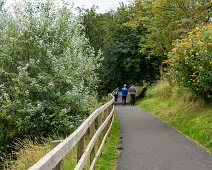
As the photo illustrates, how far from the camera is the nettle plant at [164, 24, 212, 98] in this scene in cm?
1062

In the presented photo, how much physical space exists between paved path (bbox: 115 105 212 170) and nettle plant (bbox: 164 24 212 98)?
1.94 meters

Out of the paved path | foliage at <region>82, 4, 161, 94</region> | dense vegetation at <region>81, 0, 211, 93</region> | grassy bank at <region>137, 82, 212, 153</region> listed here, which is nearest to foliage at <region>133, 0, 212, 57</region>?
dense vegetation at <region>81, 0, 211, 93</region>

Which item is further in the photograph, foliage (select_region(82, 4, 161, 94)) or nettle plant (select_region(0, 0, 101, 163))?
foliage (select_region(82, 4, 161, 94))

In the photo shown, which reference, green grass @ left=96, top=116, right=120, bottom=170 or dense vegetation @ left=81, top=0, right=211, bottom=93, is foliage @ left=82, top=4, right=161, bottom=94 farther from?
green grass @ left=96, top=116, right=120, bottom=170

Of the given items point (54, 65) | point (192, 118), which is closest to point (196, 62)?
point (192, 118)

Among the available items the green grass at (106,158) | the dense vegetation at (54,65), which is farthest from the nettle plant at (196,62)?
the green grass at (106,158)

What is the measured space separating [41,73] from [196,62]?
5.26m

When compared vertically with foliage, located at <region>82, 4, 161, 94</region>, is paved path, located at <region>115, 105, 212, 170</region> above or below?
below

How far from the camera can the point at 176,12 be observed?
50.5 ft

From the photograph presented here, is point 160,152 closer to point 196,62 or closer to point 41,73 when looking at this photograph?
point 196,62

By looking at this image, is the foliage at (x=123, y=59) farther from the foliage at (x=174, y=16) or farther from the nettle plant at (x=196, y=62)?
the nettle plant at (x=196, y=62)

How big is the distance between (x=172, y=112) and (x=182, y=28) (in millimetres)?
4036

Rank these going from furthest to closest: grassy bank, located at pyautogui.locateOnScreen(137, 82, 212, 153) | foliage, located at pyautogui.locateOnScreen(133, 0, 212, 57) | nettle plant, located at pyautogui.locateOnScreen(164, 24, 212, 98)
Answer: foliage, located at pyautogui.locateOnScreen(133, 0, 212, 57) → nettle plant, located at pyautogui.locateOnScreen(164, 24, 212, 98) → grassy bank, located at pyautogui.locateOnScreen(137, 82, 212, 153)

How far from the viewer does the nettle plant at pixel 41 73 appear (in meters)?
9.77
